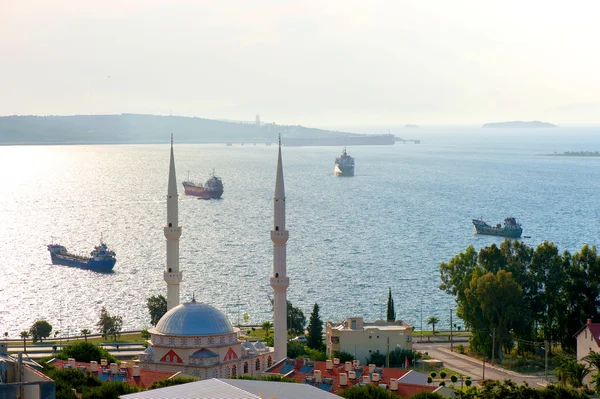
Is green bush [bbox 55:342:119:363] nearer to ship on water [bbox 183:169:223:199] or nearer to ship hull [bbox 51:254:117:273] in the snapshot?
ship hull [bbox 51:254:117:273]

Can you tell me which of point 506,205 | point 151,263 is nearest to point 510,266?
point 151,263

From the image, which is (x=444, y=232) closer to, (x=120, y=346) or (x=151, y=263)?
(x=151, y=263)

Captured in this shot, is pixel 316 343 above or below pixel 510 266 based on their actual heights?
below

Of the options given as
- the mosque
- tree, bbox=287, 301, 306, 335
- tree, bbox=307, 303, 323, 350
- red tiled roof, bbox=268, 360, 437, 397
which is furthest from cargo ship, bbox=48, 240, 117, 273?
red tiled roof, bbox=268, 360, 437, 397

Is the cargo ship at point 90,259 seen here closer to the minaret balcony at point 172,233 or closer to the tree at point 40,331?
the tree at point 40,331

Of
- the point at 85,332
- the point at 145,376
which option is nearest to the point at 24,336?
the point at 85,332

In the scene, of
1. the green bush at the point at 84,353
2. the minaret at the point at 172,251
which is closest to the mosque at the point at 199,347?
the green bush at the point at 84,353
